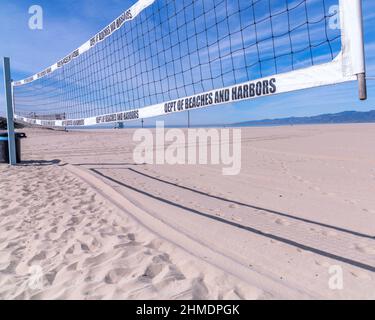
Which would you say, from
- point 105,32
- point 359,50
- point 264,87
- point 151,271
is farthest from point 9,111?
point 359,50

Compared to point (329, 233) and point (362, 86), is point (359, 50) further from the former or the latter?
point (329, 233)

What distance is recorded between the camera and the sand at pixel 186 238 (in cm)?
217

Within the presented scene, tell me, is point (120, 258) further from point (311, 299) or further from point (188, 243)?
point (311, 299)

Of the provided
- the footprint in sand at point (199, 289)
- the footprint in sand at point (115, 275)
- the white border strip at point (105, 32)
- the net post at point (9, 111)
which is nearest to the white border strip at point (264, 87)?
the white border strip at point (105, 32)

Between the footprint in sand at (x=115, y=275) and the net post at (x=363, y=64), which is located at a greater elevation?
the net post at (x=363, y=64)

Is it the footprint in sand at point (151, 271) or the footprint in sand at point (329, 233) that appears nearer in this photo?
the footprint in sand at point (151, 271)

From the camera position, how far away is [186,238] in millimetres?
3018

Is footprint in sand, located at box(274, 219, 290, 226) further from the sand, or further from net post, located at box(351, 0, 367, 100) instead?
net post, located at box(351, 0, 367, 100)

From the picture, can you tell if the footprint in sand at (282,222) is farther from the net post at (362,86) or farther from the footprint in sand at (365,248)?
the net post at (362,86)

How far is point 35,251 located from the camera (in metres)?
2.76

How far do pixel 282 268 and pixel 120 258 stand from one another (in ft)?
4.13

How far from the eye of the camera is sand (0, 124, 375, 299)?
7.12ft

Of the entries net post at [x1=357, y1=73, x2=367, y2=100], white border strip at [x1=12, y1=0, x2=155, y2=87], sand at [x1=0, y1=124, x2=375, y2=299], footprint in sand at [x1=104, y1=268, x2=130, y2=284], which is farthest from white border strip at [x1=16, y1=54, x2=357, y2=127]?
footprint in sand at [x1=104, y1=268, x2=130, y2=284]
